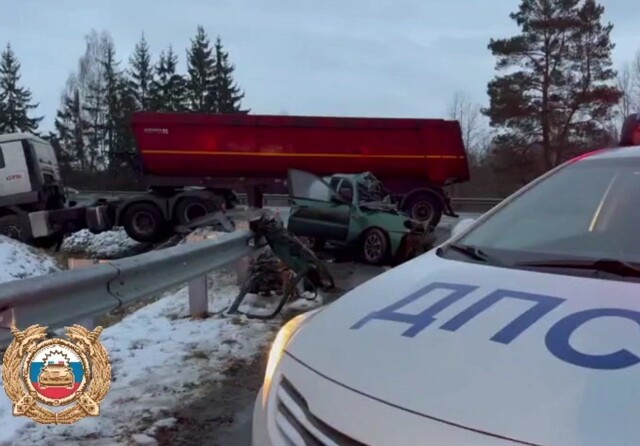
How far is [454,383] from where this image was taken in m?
1.78

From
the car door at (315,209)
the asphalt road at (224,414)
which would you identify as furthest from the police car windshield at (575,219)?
the car door at (315,209)

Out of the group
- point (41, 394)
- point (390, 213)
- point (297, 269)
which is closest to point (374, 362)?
point (41, 394)

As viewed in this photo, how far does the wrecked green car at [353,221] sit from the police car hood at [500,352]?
8.77 metres

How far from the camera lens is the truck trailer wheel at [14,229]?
16.4 metres

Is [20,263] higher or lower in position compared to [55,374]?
lower

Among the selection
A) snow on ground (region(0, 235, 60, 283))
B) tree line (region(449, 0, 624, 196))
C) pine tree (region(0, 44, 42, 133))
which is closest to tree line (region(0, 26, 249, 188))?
pine tree (region(0, 44, 42, 133))

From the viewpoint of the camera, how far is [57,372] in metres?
3.29

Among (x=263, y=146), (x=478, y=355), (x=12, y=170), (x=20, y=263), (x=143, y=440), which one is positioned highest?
(x=263, y=146)

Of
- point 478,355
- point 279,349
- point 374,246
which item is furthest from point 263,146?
point 478,355

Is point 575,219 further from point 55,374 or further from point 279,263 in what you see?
point 279,263

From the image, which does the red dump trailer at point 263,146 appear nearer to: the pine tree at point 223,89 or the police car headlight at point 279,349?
the police car headlight at point 279,349

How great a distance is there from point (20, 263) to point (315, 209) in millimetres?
5298

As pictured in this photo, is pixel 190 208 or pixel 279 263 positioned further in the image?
pixel 190 208

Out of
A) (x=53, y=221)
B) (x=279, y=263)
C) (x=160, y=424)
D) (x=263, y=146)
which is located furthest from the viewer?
(x=263, y=146)
